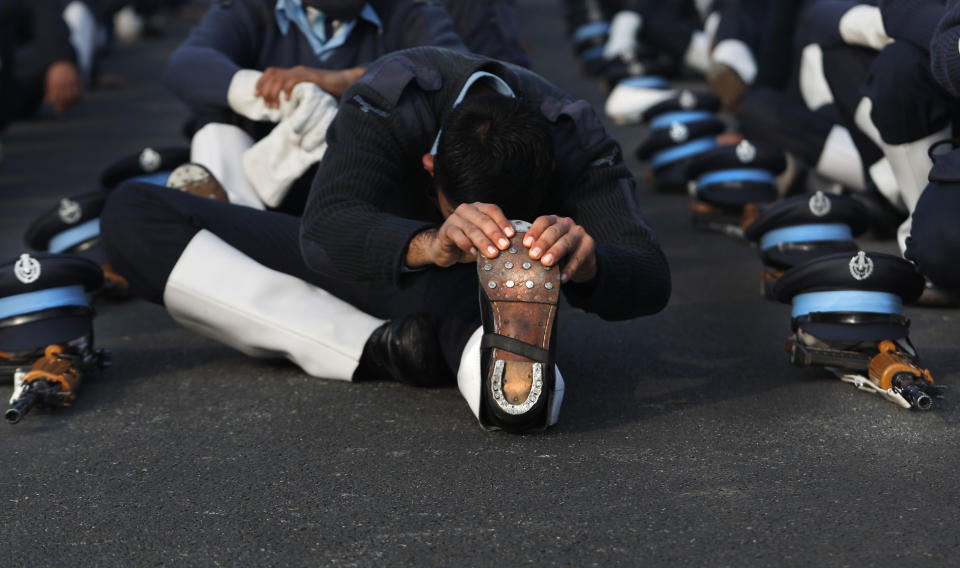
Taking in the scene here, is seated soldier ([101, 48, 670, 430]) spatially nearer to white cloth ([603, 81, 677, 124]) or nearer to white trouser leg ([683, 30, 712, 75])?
white cloth ([603, 81, 677, 124])

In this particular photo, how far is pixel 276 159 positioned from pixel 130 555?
5.87ft

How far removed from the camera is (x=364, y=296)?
3.21m

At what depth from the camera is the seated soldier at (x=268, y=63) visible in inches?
149

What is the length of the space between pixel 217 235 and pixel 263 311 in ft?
1.01

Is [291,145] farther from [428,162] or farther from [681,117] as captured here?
[681,117]

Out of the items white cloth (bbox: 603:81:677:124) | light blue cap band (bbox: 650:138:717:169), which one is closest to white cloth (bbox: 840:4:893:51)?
light blue cap band (bbox: 650:138:717:169)

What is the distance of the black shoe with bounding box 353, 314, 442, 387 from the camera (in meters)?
2.89

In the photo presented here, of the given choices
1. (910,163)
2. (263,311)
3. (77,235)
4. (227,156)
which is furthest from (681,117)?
(263,311)

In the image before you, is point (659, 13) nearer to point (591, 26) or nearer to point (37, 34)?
point (591, 26)

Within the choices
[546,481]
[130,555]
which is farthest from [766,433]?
[130,555]

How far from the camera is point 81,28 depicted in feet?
27.3

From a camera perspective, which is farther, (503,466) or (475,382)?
(475,382)

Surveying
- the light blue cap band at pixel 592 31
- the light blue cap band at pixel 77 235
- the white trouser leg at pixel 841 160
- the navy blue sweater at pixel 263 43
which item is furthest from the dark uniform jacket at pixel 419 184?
the light blue cap band at pixel 592 31

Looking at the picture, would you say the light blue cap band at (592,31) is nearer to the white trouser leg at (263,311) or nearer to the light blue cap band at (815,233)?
the light blue cap band at (815,233)
